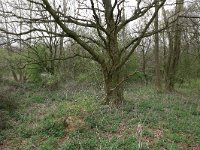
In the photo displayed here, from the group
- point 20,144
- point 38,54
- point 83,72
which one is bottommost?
point 20,144

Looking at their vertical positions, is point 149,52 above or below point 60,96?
above

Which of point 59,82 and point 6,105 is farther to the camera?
point 59,82

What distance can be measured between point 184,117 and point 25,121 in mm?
5920

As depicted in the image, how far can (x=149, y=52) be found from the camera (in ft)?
106

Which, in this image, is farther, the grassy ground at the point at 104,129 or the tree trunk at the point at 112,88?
the tree trunk at the point at 112,88

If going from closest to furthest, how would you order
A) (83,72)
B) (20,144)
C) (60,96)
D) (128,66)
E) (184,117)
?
1. (20,144)
2. (184,117)
3. (60,96)
4. (83,72)
5. (128,66)

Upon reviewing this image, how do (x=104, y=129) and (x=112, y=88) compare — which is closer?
(x=104, y=129)

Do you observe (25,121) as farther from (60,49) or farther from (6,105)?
(60,49)

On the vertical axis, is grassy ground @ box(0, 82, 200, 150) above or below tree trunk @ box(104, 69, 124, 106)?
below

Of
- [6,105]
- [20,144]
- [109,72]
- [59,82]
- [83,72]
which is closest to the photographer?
[20,144]

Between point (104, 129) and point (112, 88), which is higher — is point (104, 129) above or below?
below

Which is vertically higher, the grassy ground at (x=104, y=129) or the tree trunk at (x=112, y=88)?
the tree trunk at (x=112, y=88)

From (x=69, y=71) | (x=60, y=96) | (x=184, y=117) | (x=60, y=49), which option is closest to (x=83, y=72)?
(x=69, y=71)

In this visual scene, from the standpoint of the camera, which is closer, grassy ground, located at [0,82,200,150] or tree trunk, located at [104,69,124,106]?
grassy ground, located at [0,82,200,150]
